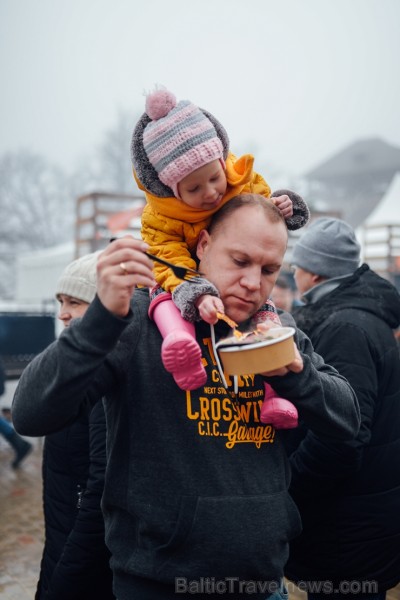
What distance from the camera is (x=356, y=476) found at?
100 inches

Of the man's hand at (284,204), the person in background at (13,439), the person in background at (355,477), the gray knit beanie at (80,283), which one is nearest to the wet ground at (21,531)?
the person in background at (13,439)

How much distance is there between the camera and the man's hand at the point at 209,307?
150cm

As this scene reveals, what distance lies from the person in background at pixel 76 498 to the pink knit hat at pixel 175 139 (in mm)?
526

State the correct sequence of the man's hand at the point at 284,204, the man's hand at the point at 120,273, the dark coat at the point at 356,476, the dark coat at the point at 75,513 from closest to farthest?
the man's hand at the point at 120,273, the man's hand at the point at 284,204, the dark coat at the point at 75,513, the dark coat at the point at 356,476

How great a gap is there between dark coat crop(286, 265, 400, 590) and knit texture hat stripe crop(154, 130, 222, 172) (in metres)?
1.25

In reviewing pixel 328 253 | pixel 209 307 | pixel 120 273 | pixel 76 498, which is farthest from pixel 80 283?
pixel 120 273

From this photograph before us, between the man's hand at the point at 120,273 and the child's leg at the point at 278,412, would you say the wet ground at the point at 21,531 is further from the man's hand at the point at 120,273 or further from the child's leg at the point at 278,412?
the man's hand at the point at 120,273

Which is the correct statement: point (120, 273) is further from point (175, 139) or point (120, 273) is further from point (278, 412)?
point (278, 412)

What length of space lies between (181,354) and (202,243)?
43cm

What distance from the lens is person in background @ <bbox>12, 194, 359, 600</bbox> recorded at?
150 centimetres

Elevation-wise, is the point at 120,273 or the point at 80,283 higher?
the point at 120,273

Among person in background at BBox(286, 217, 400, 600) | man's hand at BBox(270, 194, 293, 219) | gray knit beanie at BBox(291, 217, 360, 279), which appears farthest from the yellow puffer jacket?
gray knit beanie at BBox(291, 217, 360, 279)

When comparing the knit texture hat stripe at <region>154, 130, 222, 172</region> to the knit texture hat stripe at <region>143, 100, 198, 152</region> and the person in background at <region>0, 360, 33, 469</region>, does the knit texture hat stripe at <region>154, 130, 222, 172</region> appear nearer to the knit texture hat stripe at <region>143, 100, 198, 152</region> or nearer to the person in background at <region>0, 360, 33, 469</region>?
the knit texture hat stripe at <region>143, 100, 198, 152</region>

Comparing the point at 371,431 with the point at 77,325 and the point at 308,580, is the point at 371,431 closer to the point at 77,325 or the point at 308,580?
the point at 308,580
